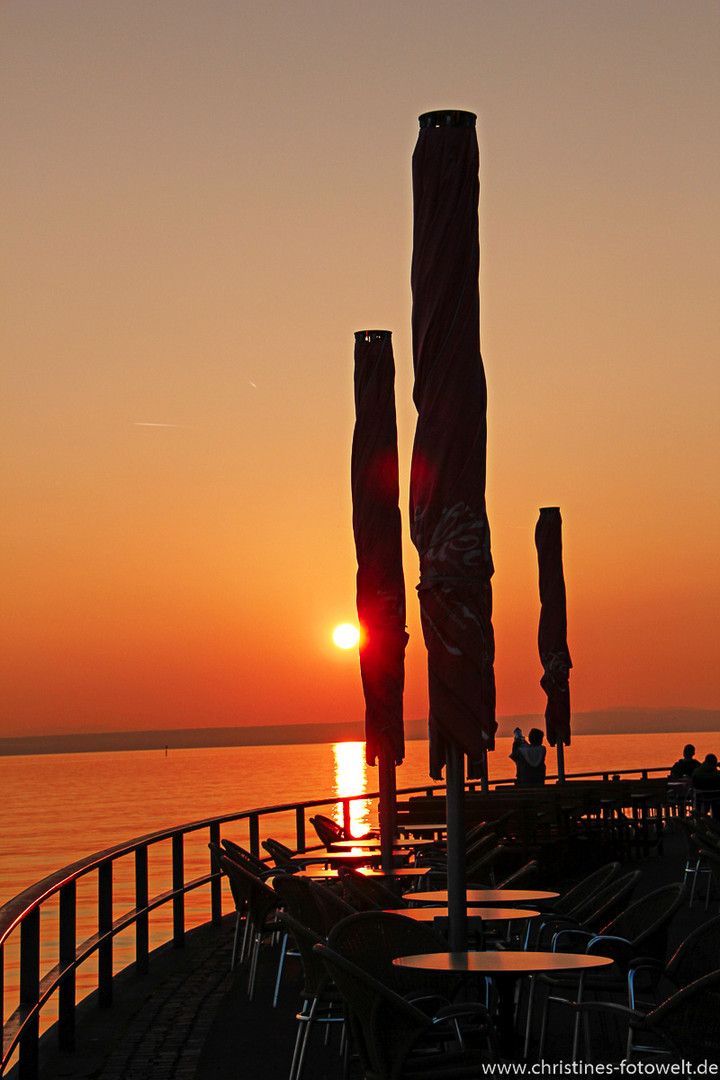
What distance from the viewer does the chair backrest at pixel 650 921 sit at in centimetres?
575

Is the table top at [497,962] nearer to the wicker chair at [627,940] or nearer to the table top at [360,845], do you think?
the wicker chair at [627,940]

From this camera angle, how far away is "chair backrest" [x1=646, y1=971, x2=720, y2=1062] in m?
4.02

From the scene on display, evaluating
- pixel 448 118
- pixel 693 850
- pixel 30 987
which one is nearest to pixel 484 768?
pixel 693 850

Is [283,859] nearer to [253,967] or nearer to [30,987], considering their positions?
[253,967]

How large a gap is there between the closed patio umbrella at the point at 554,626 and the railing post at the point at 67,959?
382 inches

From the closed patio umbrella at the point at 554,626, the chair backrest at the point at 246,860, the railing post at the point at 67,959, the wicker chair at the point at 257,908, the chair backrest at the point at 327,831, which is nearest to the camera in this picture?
the railing post at the point at 67,959

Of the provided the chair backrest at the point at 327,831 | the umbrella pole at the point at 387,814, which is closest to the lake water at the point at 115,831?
the chair backrest at the point at 327,831

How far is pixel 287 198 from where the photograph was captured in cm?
1061

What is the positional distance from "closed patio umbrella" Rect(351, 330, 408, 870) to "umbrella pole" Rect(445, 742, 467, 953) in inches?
116

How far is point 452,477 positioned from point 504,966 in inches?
79.3

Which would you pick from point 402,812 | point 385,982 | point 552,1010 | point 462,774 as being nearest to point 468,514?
point 462,774

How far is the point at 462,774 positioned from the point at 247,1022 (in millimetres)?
2441

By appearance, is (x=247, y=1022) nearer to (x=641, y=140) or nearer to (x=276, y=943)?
(x=276, y=943)

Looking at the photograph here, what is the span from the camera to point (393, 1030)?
4359mm
